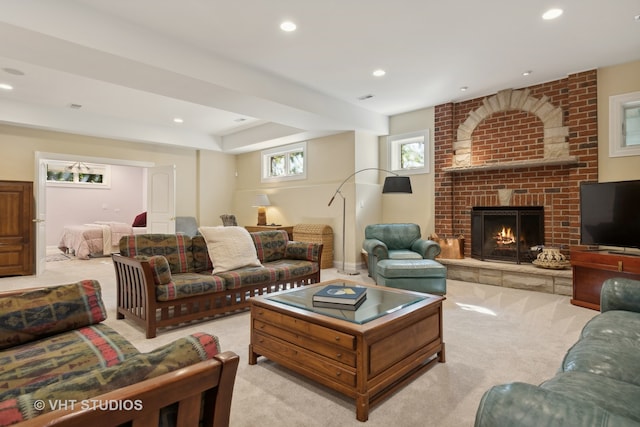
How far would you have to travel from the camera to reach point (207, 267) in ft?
12.3

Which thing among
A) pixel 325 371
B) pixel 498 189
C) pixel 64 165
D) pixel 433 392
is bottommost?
pixel 433 392

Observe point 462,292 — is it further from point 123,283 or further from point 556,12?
point 123,283

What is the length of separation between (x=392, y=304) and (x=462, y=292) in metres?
2.51

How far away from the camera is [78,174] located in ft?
30.9

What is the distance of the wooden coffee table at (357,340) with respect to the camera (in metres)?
1.83

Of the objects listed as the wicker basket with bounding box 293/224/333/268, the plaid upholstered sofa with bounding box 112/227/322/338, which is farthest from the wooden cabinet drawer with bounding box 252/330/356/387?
the wicker basket with bounding box 293/224/333/268

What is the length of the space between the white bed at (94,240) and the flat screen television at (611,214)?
8415 mm

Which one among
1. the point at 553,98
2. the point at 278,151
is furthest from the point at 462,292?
the point at 278,151

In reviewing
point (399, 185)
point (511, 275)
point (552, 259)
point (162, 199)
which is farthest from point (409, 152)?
point (162, 199)

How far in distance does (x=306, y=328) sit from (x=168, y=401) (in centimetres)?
132

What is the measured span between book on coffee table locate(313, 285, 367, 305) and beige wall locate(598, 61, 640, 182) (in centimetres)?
381

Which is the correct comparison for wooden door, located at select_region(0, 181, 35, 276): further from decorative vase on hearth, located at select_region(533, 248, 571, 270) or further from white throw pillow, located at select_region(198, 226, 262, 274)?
decorative vase on hearth, located at select_region(533, 248, 571, 270)

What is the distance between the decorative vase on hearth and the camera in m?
4.36

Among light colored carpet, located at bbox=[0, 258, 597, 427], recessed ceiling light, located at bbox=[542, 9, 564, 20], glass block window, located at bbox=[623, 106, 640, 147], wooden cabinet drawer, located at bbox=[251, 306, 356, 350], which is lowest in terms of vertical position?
light colored carpet, located at bbox=[0, 258, 597, 427]
